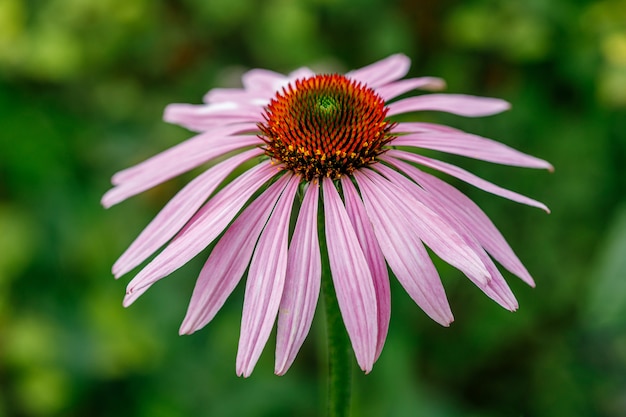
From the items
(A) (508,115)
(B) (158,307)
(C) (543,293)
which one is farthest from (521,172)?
(B) (158,307)

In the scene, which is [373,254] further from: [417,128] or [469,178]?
[417,128]

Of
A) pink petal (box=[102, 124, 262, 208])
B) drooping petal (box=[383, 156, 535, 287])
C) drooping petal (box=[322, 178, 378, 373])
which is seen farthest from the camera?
pink petal (box=[102, 124, 262, 208])

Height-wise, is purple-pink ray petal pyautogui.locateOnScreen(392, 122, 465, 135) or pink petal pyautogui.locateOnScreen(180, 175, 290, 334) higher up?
purple-pink ray petal pyautogui.locateOnScreen(392, 122, 465, 135)

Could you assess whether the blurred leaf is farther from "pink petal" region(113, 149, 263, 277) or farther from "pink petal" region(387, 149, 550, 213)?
"pink petal" region(113, 149, 263, 277)

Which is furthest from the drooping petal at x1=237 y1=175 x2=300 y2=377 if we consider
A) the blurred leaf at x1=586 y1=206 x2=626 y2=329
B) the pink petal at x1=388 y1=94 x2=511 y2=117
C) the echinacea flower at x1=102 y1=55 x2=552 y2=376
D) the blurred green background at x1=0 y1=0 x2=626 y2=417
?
the blurred green background at x1=0 y1=0 x2=626 y2=417

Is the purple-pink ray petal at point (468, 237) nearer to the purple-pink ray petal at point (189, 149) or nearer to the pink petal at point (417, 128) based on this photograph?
the pink petal at point (417, 128)

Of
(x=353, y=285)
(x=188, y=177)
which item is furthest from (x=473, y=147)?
(x=188, y=177)

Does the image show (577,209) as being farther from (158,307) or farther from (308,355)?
(158,307)
